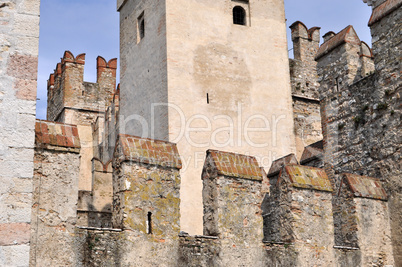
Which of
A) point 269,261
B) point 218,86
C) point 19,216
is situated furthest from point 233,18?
point 19,216

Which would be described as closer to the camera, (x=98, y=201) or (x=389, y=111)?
(x=389, y=111)

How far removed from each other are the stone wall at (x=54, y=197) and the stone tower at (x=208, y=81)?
602 cm

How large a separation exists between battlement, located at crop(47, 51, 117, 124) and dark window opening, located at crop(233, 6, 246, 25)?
26.6ft

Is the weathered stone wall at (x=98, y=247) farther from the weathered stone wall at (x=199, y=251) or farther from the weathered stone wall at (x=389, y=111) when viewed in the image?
the weathered stone wall at (x=389, y=111)

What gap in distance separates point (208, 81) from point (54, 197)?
7.91m

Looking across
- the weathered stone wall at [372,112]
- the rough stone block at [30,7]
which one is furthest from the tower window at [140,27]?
the rough stone block at [30,7]

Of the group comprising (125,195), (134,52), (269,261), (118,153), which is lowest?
(269,261)

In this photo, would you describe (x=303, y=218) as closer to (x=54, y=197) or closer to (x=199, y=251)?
(x=199, y=251)

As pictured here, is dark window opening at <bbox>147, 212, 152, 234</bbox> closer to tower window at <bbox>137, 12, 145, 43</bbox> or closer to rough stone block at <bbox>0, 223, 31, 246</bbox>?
rough stone block at <bbox>0, 223, 31, 246</bbox>

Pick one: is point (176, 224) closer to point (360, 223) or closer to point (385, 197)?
point (360, 223)

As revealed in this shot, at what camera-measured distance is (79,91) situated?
71.8 ft

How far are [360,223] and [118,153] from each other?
422 cm

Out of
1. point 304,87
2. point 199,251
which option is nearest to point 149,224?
point 199,251

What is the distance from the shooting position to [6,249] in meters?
4.57
